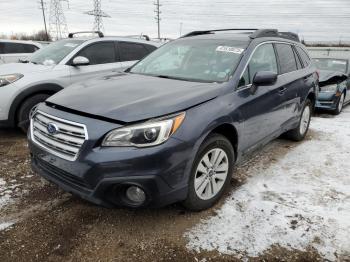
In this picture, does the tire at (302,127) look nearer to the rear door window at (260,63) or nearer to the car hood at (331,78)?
the rear door window at (260,63)

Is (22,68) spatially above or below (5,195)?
above

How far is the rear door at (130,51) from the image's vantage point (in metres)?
7.29

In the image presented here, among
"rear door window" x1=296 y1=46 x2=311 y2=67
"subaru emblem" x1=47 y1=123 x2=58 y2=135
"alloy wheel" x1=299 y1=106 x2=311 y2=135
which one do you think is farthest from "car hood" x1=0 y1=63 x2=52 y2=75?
"alloy wheel" x1=299 y1=106 x2=311 y2=135

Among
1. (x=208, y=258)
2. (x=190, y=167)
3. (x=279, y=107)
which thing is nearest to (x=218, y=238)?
(x=208, y=258)

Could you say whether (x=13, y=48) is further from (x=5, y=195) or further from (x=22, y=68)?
(x=5, y=195)

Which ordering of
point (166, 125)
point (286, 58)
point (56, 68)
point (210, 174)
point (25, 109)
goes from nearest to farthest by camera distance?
point (166, 125) < point (210, 174) < point (286, 58) < point (25, 109) < point (56, 68)

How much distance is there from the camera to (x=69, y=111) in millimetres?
3164

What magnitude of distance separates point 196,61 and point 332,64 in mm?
8117

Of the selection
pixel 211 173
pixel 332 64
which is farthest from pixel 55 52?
pixel 332 64

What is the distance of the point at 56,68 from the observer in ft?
20.2

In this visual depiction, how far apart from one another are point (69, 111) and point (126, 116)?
1.95 ft

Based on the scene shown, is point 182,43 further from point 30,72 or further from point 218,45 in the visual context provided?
point 30,72

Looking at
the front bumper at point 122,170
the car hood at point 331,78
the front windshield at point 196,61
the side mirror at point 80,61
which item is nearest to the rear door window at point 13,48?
the side mirror at point 80,61

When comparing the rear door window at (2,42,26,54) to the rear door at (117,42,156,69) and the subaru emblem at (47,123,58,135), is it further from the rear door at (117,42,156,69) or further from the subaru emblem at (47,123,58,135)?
the subaru emblem at (47,123,58,135)
